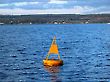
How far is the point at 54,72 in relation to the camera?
227 feet

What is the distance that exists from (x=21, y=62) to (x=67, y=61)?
31.2ft

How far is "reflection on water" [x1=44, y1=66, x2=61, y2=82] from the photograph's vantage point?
6267 centimetres

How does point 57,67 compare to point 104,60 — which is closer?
point 57,67

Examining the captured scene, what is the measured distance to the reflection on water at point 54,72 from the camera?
206 feet

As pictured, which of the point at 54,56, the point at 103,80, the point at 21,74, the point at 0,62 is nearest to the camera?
the point at 103,80

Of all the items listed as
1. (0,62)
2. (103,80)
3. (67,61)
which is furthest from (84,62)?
(103,80)

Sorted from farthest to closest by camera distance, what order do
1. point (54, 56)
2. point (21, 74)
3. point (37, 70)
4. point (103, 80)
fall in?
point (54, 56)
point (37, 70)
point (21, 74)
point (103, 80)

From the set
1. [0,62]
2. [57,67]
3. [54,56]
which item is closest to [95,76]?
[57,67]

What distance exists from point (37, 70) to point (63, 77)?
8.24 meters

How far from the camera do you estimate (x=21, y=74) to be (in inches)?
2630

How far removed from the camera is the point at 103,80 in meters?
61.8

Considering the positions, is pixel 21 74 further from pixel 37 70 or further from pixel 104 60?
pixel 104 60

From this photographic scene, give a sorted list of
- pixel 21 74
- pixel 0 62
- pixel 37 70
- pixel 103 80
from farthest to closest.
→ pixel 0 62 < pixel 37 70 < pixel 21 74 < pixel 103 80

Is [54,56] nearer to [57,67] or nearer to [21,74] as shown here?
[57,67]
